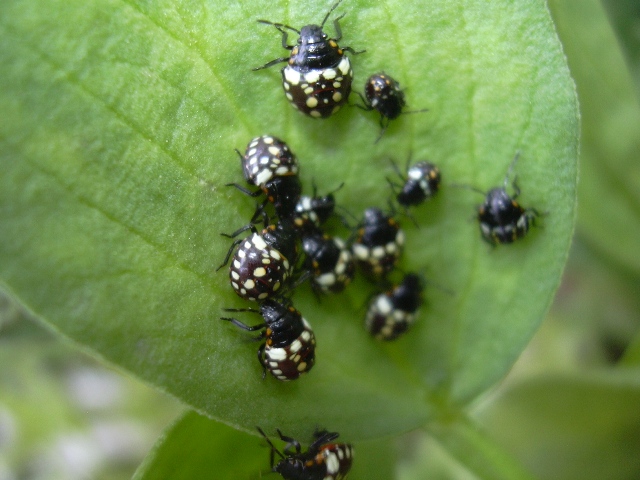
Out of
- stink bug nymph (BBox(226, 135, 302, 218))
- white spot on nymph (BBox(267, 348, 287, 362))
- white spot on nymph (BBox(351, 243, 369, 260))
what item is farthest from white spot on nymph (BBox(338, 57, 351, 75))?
white spot on nymph (BBox(267, 348, 287, 362))

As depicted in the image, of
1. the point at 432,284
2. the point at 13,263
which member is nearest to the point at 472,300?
the point at 432,284

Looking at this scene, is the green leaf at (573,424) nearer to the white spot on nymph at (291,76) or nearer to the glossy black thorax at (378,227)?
the glossy black thorax at (378,227)

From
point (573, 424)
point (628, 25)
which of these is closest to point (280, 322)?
point (573, 424)

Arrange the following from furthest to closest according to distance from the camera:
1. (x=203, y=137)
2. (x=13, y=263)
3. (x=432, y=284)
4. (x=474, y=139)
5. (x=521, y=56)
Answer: (x=432, y=284) < (x=474, y=139) < (x=521, y=56) < (x=203, y=137) < (x=13, y=263)

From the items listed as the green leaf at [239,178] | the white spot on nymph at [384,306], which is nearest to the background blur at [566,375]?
the green leaf at [239,178]

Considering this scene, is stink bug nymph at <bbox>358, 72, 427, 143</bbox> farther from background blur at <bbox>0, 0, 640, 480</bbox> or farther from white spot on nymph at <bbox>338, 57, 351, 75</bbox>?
background blur at <bbox>0, 0, 640, 480</bbox>

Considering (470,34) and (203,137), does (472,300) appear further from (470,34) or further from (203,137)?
(203,137)
